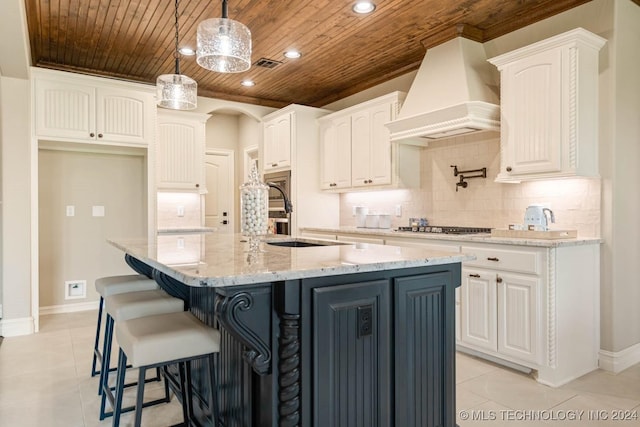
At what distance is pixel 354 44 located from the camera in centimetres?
404

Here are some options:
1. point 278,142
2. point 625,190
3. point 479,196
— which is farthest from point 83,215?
point 625,190

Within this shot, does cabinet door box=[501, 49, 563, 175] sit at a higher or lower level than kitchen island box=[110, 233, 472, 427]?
higher

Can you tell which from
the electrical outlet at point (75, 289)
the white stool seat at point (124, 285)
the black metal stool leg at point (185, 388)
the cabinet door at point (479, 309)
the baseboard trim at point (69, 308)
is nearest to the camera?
the black metal stool leg at point (185, 388)

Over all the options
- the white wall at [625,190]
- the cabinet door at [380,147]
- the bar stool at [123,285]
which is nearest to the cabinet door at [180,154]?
the cabinet door at [380,147]

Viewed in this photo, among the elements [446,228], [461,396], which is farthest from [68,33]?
[461,396]

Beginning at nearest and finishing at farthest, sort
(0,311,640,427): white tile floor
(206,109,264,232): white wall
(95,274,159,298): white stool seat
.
→ (0,311,640,427): white tile floor → (95,274,159,298): white stool seat → (206,109,264,232): white wall

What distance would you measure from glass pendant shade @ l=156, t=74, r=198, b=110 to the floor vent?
1666 mm

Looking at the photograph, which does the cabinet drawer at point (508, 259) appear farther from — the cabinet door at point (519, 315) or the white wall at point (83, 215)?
the white wall at point (83, 215)

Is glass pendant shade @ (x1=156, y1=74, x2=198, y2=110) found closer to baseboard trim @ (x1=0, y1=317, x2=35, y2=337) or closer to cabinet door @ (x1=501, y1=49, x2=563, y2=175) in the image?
cabinet door @ (x1=501, y1=49, x2=563, y2=175)

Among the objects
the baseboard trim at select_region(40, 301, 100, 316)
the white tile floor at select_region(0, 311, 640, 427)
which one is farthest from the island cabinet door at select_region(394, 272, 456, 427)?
the baseboard trim at select_region(40, 301, 100, 316)

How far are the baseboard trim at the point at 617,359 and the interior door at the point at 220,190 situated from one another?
545 cm

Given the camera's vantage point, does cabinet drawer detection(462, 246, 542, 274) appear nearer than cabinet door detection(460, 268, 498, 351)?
Yes

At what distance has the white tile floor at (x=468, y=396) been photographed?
7.66 ft

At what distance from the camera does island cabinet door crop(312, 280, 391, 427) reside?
5.05 feet
